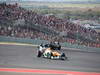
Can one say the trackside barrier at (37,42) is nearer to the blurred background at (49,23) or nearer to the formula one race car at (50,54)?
the blurred background at (49,23)

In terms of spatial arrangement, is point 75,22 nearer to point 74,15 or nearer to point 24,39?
point 74,15

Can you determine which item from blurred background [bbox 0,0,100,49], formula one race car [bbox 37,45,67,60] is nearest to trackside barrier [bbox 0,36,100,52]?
blurred background [bbox 0,0,100,49]

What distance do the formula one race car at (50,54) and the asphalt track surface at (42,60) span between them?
0.05 meters

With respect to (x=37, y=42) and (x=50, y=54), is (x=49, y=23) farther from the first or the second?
(x=50, y=54)

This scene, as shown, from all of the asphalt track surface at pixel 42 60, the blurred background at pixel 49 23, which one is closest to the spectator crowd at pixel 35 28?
the blurred background at pixel 49 23

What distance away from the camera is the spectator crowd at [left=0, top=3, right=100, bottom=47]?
5.55 meters

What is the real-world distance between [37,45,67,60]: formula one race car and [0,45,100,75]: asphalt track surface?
54 mm

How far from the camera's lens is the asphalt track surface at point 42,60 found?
5.47 meters

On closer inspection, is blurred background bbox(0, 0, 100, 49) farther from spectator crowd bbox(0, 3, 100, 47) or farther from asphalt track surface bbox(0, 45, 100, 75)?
asphalt track surface bbox(0, 45, 100, 75)

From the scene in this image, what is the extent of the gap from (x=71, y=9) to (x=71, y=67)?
0.87m

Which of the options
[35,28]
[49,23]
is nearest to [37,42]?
[35,28]

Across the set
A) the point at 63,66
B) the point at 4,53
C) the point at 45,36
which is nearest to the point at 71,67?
the point at 63,66

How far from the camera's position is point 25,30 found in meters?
5.59

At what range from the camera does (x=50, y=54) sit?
555 cm
